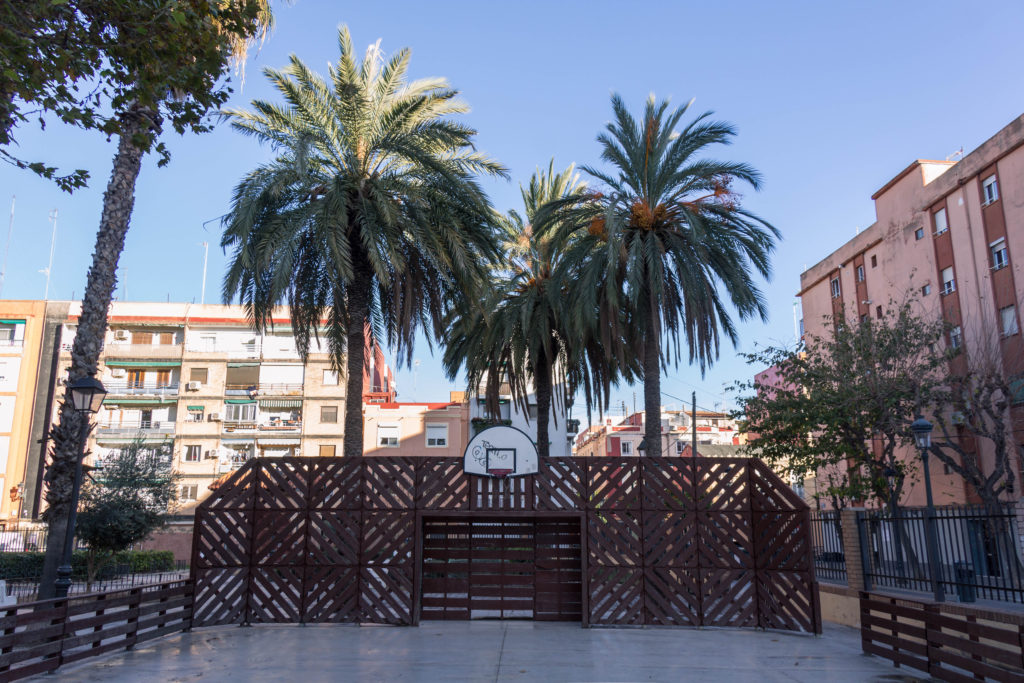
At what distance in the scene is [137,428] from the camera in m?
46.1

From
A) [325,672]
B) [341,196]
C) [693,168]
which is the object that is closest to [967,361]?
[693,168]

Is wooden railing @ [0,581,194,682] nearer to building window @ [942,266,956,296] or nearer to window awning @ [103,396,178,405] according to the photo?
building window @ [942,266,956,296]

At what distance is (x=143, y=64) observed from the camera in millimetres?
8336

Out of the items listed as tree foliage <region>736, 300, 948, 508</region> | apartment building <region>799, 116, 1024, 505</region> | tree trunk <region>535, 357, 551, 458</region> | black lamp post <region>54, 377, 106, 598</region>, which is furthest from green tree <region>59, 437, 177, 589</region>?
apartment building <region>799, 116, 1024, 505</region>

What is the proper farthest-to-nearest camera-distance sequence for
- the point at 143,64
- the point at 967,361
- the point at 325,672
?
1. the point at 967,361
2. the point at 325,672
3. the point at 143,64

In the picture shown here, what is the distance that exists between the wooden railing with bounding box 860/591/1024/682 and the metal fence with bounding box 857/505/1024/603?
41.2 inches

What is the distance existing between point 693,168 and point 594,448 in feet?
162

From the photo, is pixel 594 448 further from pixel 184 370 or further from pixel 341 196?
pixel 341 196

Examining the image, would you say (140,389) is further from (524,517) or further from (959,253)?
(959,253)

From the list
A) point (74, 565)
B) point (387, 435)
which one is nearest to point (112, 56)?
point (74, 565)

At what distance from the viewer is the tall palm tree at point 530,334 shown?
73.2ft

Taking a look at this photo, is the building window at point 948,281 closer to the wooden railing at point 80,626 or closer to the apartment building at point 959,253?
the apartment building at point 959,253

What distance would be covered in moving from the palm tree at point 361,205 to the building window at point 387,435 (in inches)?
1156

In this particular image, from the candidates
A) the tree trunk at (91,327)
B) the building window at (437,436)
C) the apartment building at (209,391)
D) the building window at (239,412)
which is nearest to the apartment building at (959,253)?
the tree trunk at (91,327)
